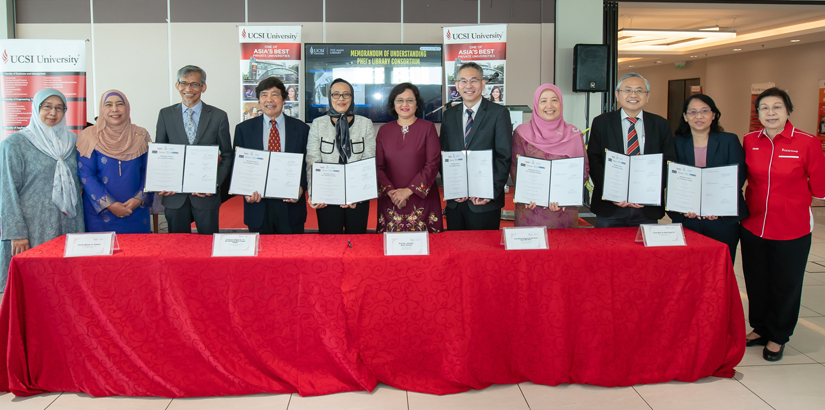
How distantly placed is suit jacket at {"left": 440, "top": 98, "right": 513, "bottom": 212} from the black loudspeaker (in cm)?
380

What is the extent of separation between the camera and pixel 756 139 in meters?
A: 2.67

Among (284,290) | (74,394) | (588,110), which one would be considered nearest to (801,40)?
(588,110)

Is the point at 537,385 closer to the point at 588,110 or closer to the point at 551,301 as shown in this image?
the point at 551,301

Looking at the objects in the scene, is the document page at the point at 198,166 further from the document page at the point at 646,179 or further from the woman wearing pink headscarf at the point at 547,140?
the document page at the point at 646,179

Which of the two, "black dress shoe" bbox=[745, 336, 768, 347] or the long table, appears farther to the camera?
"black dress shoe" bbox=[745, 336, 768, 347]

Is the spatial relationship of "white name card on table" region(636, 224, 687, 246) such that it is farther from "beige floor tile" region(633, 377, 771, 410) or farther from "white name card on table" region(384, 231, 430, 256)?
"white name card on table" region(384, 231, 430, 256)

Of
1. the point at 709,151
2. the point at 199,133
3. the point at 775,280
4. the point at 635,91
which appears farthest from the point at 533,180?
the point at 199,133

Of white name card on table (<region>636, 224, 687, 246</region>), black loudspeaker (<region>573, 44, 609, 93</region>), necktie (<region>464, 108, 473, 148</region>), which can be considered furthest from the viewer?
black loudspeaker (<region>573, 44, 609, 93</region>)

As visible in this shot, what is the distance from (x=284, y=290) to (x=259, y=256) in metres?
0.19

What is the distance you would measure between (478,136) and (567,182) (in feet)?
1.90

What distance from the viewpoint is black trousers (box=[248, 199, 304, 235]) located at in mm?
2926

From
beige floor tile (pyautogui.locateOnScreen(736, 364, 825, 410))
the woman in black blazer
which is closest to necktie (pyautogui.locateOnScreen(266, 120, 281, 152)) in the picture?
the woman in black blazer

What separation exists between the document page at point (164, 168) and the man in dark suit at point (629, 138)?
226cm

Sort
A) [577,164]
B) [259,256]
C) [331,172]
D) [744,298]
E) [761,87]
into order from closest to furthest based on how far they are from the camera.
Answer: [259,256] → [577,164] → [331,172] → [744,298] → [761,87]
